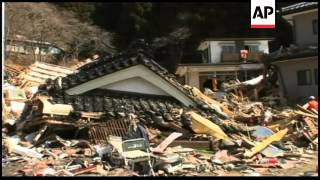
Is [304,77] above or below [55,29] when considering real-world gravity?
below

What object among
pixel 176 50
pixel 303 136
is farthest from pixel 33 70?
pixel 176 50

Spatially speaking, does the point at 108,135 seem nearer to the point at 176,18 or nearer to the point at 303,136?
the point at 303,136

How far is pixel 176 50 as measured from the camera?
43562 mm

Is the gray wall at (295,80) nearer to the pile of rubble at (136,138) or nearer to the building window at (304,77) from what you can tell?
the building window at (304,77)

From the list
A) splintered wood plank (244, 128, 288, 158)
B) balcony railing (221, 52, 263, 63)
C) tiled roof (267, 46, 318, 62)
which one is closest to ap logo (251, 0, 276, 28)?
splintered wood plank (244, 128, 288, 158)

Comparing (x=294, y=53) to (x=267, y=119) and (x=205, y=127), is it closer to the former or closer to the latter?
(x=267, y=119)

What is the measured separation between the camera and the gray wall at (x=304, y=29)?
2934cm

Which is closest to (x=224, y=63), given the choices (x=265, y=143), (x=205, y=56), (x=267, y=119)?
(x=205, y=56)

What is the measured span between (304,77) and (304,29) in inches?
115

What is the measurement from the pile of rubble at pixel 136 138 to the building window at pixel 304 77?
501 inches

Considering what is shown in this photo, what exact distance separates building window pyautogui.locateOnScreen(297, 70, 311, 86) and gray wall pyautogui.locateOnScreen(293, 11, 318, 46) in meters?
1.73

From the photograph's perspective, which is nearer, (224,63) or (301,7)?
(301,7)

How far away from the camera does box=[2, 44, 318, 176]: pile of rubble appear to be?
444 inches

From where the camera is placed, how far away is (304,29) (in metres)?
29.8
